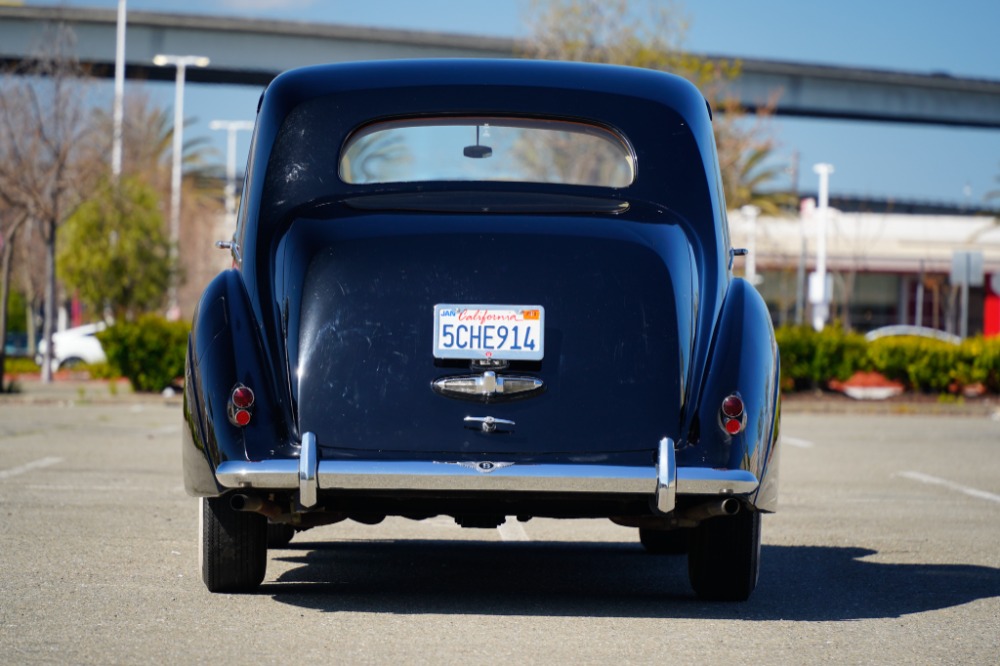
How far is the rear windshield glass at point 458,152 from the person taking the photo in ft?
19.2

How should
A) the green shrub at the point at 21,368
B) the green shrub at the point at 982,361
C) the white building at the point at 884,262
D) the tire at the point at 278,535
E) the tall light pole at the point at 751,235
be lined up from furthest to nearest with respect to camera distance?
1. the white building at the point at 884,262
2. the tall light pole at the point at 751,235
3. the green shrub at the point at 21,368
4. the green shrub at the point at 982,361
5. the tire at the point at 278,535

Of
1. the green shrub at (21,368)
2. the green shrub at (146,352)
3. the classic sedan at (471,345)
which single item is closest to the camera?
the classic sedan at (471,345)

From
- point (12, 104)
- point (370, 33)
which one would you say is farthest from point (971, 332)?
point (12, 104)

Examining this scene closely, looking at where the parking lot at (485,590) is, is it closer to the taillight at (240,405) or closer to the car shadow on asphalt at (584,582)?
the car shadow on asphalt at (584,582)

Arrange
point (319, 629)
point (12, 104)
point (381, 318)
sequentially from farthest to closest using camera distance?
point (12, 104)
point (381, 318)
point (319, 629)

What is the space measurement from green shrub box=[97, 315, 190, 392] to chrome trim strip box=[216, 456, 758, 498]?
61.2ft

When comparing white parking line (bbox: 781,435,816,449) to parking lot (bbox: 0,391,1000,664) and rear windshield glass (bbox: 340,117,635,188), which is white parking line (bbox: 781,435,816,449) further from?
rear windshield glass (bbox: 340,117,635,188)

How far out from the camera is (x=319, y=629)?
501cm

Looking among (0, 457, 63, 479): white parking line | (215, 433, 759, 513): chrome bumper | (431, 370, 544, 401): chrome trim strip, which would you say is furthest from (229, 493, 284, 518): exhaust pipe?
(0, 457, 63, 479): white parking line

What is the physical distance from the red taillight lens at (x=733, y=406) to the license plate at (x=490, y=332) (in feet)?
2.15

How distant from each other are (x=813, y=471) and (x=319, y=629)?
326 inches

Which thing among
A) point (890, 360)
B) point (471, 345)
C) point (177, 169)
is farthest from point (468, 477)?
point (177, 169)

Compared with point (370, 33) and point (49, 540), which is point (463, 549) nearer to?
point (49, 540)

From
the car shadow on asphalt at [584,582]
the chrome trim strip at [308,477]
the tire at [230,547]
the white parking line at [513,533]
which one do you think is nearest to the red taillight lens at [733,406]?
the car shadow on asphalt at [584,582]
